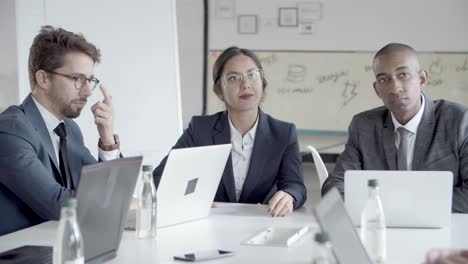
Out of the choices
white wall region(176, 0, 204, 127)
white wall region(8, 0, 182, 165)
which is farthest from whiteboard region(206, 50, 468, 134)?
white wall region(8, 0, 182, 165)

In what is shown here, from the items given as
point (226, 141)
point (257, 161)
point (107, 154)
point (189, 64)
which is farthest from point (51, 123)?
point (189, 64)

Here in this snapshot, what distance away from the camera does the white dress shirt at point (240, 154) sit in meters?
3.29

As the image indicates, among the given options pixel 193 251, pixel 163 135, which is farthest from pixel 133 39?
pixel 193 251

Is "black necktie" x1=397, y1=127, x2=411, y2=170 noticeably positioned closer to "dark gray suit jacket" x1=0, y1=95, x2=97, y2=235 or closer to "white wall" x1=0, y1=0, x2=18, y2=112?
Answer: "dark gray suit jacket" x1=0, y1=95, x2=97, y2=235

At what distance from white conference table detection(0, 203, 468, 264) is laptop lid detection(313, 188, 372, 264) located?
0.31 metres

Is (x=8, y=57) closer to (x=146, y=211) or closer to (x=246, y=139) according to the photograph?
(x=246, y=139)

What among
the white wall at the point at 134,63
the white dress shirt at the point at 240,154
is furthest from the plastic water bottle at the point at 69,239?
the white wall at the point at 134,63

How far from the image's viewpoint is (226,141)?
10.9ft

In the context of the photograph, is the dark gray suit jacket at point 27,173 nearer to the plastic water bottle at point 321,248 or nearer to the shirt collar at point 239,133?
the shirt collar at point 239,133

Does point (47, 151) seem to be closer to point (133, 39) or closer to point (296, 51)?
point (133, 39)

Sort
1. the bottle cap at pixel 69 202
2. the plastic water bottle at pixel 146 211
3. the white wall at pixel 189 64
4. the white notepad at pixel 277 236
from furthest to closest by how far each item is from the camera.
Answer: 1. the white wall at pixel 189 64
2. the plastic water bottle at pixel 146 211
3. the white notepad at pixel 277 236
4. the bottle cap at pixel 69 202

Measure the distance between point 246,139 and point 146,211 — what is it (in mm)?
1014

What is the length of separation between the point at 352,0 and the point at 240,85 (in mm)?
1993

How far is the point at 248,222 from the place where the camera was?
8.74ft
